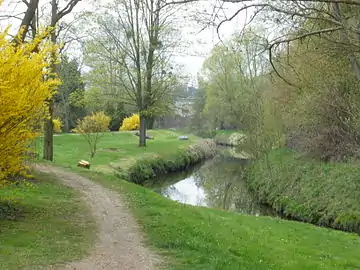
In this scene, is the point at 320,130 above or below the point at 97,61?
below

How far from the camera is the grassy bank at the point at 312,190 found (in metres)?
16.2

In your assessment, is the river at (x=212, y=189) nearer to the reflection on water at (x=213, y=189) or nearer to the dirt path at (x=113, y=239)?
the reflection on water at (x=213, y=189)

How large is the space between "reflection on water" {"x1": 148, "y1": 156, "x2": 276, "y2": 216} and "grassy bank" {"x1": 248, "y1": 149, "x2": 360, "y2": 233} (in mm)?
1011

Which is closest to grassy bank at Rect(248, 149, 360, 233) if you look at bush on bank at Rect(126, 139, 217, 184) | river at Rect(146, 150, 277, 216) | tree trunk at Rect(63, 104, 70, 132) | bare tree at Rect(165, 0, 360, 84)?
river at Rect(146, 150, 277, 216)

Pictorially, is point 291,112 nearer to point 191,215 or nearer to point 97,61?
point 191,215

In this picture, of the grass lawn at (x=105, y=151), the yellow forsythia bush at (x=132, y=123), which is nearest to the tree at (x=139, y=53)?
the grass lawn at (x=105, y=151)

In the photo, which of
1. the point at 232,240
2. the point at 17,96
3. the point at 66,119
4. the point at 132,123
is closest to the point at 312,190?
the point at 232,240

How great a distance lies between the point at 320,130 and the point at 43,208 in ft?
51.2

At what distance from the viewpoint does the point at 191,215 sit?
1203 cm

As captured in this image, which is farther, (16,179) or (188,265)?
(16,179)

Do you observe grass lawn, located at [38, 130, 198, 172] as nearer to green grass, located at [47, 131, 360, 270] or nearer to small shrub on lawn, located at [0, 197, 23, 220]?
green grass, located at [47, 131, 360, 270]

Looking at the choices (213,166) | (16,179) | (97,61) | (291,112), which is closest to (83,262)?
(16,179)

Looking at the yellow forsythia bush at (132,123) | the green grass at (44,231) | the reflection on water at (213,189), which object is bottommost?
the reflection on water at (213,189)

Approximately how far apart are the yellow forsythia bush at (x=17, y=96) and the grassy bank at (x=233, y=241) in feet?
10.7
